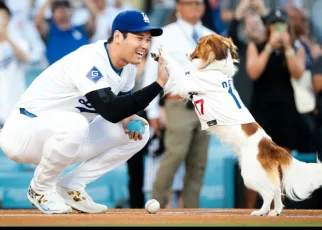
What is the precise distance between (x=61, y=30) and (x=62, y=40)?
0.12 metres

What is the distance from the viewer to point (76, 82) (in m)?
6.68

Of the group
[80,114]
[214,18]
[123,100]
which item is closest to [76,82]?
[80,114]

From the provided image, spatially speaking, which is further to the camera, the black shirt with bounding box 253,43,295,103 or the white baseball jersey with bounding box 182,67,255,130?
the black shirt with bounding box 253,43,295,103

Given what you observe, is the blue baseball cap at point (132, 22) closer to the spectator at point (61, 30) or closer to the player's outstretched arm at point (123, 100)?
the player's outstretched arm at point (123, 100)

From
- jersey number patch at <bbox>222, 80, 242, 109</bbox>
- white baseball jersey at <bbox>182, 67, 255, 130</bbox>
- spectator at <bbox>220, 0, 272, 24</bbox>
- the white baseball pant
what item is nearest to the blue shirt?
spectator at <bbox>220, 0, 272, 24</bbox>

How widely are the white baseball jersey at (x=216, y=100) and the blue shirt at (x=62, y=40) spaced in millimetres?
3030

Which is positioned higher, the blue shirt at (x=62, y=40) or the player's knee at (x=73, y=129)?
the player's knee at (x=73, y=129)

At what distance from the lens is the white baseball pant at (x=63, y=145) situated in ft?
22.0

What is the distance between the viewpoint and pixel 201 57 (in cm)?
716

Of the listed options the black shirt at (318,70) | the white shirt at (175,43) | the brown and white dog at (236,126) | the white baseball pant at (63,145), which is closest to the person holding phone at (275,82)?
the black shirt at (318,70)

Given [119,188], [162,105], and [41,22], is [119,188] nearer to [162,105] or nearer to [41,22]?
[162,105]

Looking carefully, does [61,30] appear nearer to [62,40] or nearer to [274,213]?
[62,40]

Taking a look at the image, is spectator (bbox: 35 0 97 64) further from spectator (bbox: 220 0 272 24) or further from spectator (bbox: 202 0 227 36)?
spectator (bbox: 220 0 272 24)

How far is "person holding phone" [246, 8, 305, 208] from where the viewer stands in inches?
369
